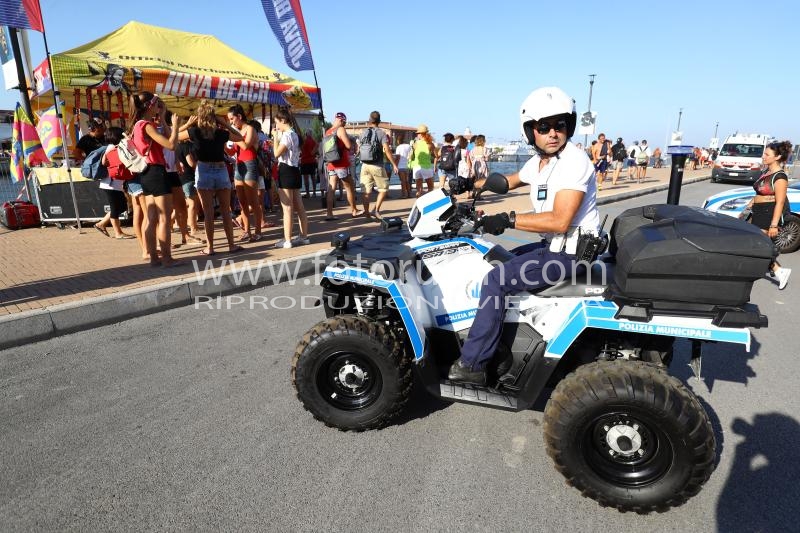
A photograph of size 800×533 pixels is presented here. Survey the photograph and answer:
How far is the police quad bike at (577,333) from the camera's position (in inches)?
82.4

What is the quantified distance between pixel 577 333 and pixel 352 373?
1327mm

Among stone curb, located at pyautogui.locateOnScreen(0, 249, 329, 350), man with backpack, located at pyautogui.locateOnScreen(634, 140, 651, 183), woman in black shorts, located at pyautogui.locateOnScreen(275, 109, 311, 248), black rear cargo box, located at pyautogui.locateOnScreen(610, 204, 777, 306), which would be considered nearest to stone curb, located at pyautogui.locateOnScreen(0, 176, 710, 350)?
stone curb, located at pyautogui.locateOnScreen(0, 249, 329, 350)

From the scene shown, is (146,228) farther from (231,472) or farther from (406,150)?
(406,150)

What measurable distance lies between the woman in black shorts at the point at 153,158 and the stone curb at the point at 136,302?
89 cm

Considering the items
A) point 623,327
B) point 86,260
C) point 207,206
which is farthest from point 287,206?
point 623,327

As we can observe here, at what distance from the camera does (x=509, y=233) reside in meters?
8.38

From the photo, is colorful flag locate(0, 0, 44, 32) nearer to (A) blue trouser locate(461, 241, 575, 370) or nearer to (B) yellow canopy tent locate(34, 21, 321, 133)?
(B) yellow canopy tent locate(34, 21, 321, 133)

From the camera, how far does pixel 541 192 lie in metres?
2.75

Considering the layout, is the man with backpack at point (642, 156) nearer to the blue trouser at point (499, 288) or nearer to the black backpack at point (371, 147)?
the black backpack at point (371, 147)

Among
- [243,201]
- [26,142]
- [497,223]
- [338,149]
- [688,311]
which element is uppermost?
[26,142]

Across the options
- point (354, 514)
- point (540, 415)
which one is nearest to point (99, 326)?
point (354, 514)

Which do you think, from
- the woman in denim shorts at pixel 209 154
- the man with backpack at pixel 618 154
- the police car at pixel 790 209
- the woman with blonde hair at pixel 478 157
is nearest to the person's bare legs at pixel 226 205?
the woman in denim shorts at pixel 209 154

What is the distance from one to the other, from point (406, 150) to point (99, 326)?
37.1ft

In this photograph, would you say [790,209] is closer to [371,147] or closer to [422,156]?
[371,147]
